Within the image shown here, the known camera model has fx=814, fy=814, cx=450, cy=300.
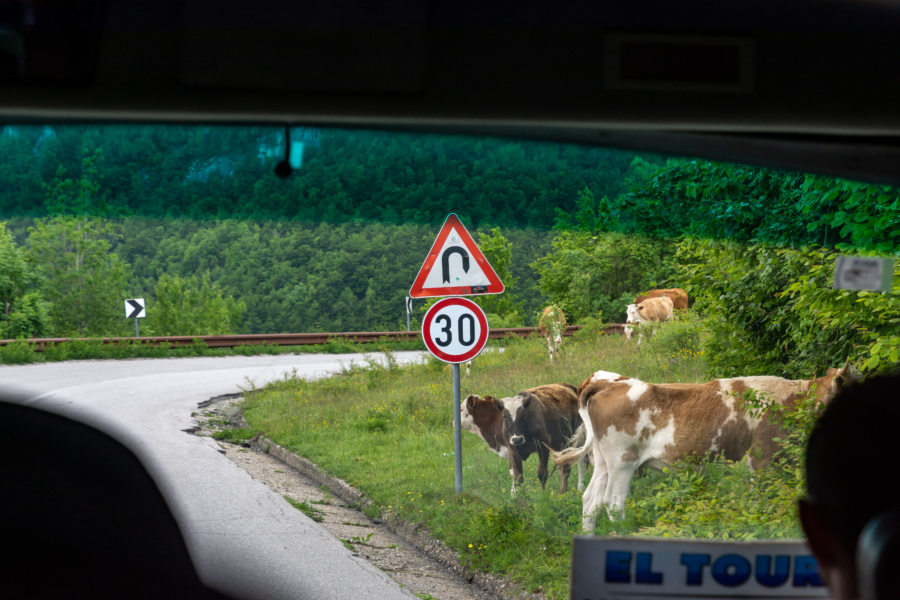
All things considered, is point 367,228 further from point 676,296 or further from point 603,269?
point 676,296

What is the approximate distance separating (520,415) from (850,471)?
661 cm

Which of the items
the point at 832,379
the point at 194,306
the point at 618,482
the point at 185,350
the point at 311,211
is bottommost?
the point at 618,482

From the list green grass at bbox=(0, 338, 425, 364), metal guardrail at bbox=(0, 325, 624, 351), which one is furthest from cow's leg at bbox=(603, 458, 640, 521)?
green grass at bbox=(0, 338, 425, 364)

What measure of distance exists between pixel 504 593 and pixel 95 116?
436 centimetres

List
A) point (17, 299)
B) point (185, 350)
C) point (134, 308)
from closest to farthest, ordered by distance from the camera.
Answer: point (17, 299) → point (134, 308) → point (185, 350)

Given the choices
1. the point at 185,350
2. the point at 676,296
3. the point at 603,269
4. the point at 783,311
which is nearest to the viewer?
the point at 603,269

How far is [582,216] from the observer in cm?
181

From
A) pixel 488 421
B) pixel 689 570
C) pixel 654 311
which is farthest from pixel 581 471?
pixel 689 570

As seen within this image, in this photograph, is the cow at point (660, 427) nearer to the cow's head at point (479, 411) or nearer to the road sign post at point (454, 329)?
the road sign post at point (454, 329)

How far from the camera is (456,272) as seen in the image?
6.43m

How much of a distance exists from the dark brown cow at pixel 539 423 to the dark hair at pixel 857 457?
6.44m

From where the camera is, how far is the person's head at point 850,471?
69 cm

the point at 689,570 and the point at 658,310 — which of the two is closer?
the point at 689,570

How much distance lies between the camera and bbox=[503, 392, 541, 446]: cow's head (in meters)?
7.20
